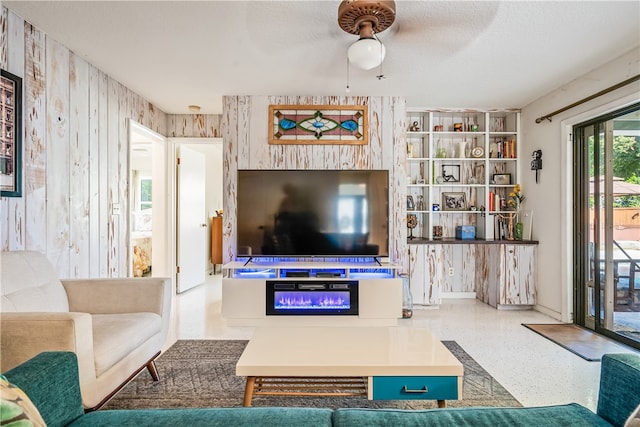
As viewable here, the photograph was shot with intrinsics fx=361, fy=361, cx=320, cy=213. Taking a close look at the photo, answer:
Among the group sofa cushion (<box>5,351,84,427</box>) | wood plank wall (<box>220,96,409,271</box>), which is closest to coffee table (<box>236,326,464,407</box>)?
sofa cushion (<box>5,351,84,427</box>)

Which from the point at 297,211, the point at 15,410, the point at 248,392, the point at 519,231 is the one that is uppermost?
the point at 297,211

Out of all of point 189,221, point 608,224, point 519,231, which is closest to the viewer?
point 608,224

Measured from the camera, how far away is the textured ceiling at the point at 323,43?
2.27 metres

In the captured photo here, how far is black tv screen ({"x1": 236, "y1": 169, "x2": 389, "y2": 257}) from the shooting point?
377 cm

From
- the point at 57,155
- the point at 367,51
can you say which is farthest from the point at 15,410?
the point at 57,155

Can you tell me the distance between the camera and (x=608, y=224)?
126 inches

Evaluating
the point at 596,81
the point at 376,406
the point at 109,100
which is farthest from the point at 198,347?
the point at 596,81

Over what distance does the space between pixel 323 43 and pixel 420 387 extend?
2365 millimetres

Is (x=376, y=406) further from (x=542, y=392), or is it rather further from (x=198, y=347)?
(x=198, y=347)

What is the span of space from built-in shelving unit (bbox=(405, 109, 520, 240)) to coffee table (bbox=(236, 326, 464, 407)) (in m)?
2.69

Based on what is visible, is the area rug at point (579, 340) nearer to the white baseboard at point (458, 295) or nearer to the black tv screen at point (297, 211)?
the white baseboard at point (458, 295)

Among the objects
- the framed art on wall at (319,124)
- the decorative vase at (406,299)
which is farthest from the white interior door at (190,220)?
the decorative vase at (406,299)

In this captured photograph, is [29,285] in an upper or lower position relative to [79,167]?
lower

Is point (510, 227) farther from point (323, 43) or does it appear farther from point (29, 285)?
point (29, 285)
